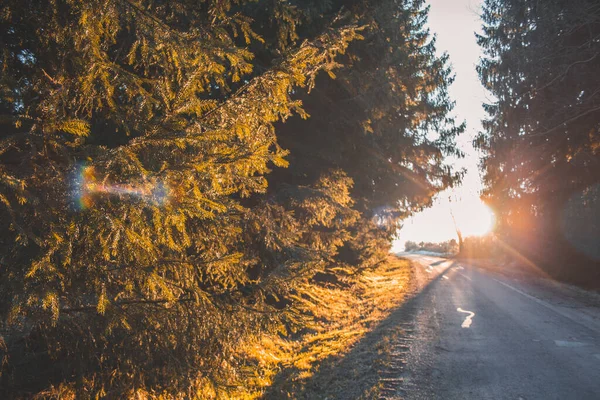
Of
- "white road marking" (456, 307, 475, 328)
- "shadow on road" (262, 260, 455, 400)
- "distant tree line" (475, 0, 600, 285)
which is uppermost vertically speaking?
"distant tree line" (475, 0, 600, 285)

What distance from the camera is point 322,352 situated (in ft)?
19.8

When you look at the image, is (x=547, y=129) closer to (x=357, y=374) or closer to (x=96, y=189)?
(x=357, y=374)

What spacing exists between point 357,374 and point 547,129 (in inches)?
481

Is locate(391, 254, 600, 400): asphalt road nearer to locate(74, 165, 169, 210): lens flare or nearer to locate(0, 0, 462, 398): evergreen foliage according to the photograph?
locate(0, 0, 462, 398): evergreen foliage

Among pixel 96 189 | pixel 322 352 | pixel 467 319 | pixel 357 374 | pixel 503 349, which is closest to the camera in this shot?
pixel 96 189

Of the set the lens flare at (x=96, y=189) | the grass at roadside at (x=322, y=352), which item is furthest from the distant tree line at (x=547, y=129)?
the lens flare at (x=96, y=189)

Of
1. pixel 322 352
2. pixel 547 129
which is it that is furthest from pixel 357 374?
pixel 547 129

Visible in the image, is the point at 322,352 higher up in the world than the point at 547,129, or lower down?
lower down

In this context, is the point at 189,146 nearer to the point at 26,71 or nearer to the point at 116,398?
the point at 26,71

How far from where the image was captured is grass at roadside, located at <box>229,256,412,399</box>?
4632 millimetres

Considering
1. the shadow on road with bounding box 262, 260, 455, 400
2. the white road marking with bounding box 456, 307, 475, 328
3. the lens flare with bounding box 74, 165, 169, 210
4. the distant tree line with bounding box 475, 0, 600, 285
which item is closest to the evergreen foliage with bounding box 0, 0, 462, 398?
the lens flare with bounding box 74, 165, 169, 210

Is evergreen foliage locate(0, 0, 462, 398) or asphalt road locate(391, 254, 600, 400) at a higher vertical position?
evergreen foliage locate(0, 0, 462, 398)

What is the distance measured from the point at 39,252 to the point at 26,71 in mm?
1669

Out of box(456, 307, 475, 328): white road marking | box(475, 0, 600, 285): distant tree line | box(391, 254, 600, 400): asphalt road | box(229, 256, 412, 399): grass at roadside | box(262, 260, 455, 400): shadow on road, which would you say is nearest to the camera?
box(391, 254, 600, 400): asphalt road
